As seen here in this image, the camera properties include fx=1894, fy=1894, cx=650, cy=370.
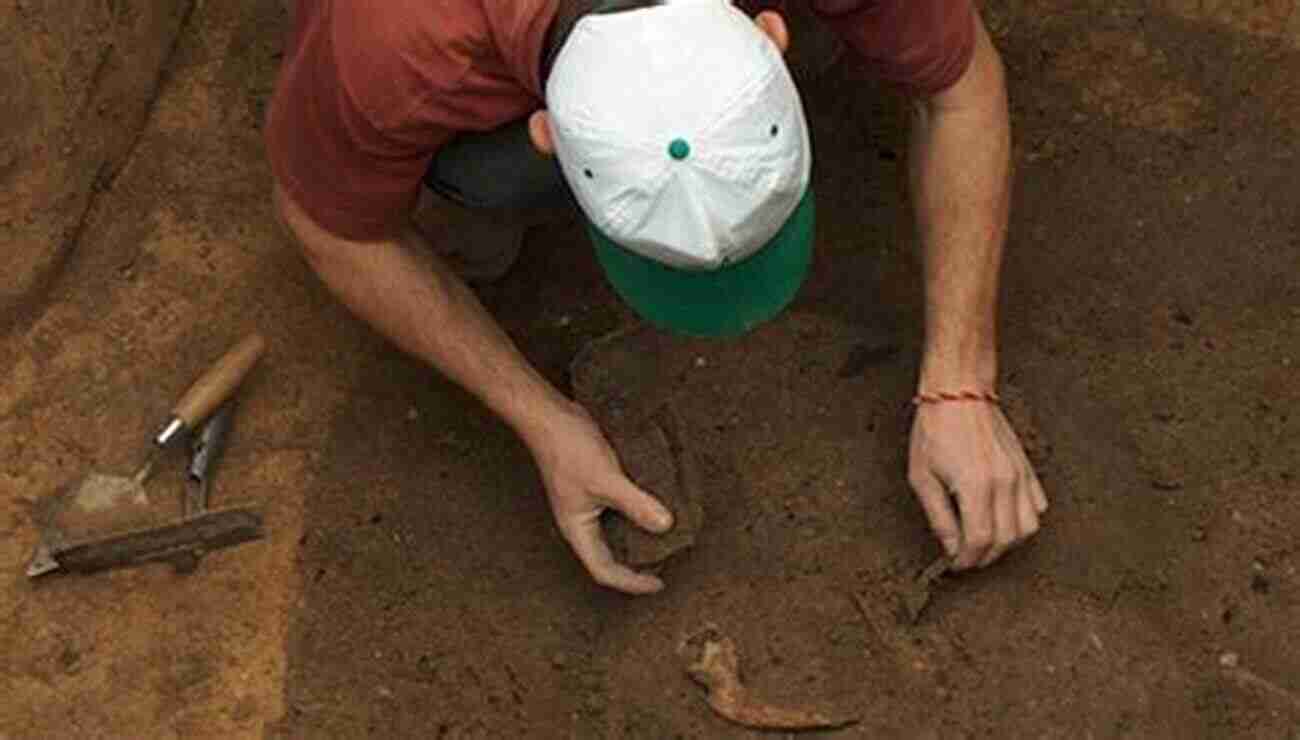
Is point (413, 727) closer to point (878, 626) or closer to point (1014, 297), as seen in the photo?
point (878, 626)

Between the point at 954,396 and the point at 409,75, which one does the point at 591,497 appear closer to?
the point at 954,396

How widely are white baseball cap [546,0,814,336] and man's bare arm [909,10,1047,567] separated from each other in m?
A: 0.39

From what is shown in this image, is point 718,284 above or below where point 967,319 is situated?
above

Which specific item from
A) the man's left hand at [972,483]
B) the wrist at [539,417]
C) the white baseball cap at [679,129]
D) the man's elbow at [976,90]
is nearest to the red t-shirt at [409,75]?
the man's elbow at [976,90]

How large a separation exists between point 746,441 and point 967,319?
304mm

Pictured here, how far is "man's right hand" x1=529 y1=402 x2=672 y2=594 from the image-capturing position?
2.02 m

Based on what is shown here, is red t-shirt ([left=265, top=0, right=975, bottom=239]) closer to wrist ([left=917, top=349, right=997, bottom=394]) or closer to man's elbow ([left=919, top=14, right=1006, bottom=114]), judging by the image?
man's elbow ([left=919, top=14, right=1006, bottom=114])

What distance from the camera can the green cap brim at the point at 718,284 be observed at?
1801mm

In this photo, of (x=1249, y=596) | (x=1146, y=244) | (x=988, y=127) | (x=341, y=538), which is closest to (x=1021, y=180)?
(x=1146, y=244)

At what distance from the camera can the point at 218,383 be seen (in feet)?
7.55

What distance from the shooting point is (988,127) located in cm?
204

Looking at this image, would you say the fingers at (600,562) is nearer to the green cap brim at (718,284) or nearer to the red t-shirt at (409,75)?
the green cap brim at (718,284)

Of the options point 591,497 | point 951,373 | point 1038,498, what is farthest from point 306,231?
point 1038,498

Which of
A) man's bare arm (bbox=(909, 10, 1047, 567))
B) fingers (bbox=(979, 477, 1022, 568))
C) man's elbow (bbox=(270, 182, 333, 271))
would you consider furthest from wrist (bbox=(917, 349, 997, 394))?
man's elbow (bbox=(270, 182, 333, 271))
